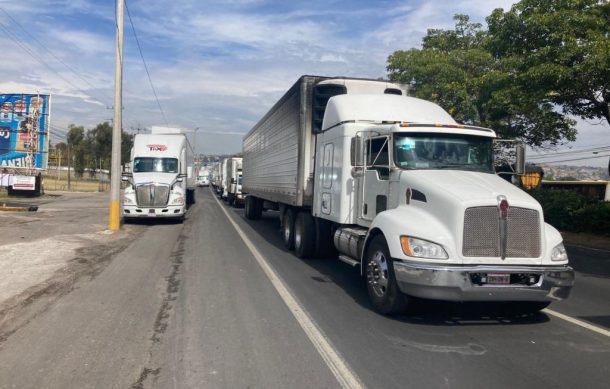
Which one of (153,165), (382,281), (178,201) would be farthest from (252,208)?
(382,281)

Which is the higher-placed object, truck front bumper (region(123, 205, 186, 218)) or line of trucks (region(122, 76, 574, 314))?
line of trucks (region(122, 76, 574, 314))

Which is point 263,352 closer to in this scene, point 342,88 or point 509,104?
point 342,88

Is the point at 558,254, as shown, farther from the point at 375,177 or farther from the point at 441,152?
the point at 375,177

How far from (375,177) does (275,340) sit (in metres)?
3.20

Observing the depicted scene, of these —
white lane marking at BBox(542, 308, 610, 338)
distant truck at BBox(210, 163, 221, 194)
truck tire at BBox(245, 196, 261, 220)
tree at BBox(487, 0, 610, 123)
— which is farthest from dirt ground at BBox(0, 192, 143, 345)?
distant truck at BBox(210, 163, 221, 194)

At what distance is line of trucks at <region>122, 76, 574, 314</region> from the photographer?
6141 millimetres

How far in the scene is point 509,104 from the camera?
16.8 metres

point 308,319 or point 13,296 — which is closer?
point 308,319

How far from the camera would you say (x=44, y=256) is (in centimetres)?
1124

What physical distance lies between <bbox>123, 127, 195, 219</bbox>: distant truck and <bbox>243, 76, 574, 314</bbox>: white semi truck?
9.35 meters

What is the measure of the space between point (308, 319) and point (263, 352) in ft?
4.46

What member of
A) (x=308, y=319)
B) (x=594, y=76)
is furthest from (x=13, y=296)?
(x=594, y=76)

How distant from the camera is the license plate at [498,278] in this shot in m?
6.09

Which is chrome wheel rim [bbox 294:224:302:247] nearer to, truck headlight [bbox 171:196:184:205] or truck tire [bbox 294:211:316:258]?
truck tire [bbox 294:211:316:258]
